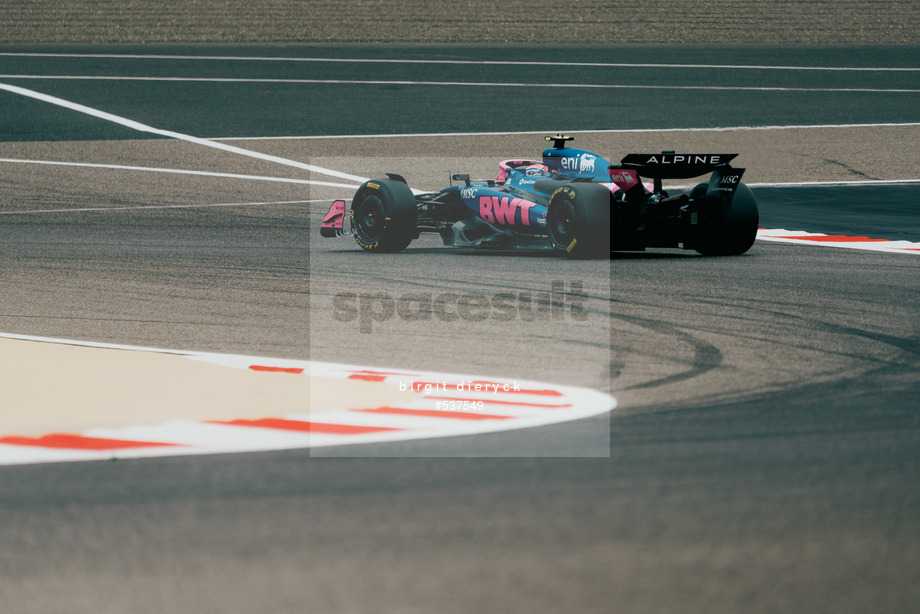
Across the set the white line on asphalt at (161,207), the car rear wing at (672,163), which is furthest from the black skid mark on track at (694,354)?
the white line on asphalt at (161,207)

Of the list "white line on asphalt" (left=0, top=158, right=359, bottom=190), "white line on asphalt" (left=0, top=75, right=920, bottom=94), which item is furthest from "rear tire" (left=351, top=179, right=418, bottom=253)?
"white line on asphalt" (left=0, top=75, right=920, bottom=94)

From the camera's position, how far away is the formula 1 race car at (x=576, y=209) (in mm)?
12039

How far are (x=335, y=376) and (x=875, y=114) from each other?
23.6 meters

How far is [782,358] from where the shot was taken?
748cm

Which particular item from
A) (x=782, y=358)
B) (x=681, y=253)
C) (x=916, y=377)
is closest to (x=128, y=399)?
(x=782, y=358)

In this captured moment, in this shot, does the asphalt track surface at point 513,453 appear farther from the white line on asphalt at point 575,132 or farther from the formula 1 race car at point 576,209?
the white line on asphalt at point 575,132

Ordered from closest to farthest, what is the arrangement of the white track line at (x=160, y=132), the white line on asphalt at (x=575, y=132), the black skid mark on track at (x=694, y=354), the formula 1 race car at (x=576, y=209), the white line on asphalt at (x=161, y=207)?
the black skid mark on track at (x=694, y=354)
the formula 1 race car at (x=576, y=209)
the white line on asphalt at (x=161, y=207)
the white track line at (x=160, y=132)
the white line on asphalt at (x=575, y=132)

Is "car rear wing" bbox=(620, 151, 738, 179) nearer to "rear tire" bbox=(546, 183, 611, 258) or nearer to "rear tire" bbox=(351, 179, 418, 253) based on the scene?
"rear tire" bbox=(546, 183, 611, 258)

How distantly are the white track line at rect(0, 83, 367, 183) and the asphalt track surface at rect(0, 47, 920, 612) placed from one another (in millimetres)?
3915

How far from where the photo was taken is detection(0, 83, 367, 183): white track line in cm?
2186

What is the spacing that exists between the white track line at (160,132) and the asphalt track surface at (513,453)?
154 inches

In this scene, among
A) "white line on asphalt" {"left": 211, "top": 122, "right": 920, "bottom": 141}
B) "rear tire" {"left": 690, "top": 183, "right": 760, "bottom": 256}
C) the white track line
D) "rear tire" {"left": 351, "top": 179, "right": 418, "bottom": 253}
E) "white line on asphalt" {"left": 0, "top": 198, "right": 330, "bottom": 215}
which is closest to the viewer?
"rear tire" {"left": 690, "top": 183, "right": 760, "bottom": 256}

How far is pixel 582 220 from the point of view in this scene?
1199 centimetres

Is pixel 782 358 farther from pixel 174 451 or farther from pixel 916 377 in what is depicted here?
pixel 174 451
